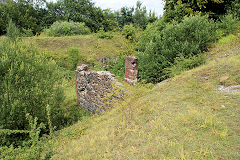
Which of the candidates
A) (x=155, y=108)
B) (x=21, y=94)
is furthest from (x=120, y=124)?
(x=21, y=94)

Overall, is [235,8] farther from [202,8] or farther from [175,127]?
[175,127]

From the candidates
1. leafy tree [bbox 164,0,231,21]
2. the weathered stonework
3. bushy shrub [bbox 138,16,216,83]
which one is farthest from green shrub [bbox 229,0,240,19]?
the weathered stonework

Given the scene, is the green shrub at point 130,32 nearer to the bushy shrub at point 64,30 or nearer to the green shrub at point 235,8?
the bushy shrub at point 64,30

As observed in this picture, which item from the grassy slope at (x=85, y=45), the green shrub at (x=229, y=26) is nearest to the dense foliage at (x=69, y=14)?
the grassy slope at (x=85, y=45)

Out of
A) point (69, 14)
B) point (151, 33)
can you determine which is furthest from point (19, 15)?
point (151, 33)

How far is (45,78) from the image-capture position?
7.22 meters

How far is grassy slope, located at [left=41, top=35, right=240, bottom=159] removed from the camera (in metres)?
2.64

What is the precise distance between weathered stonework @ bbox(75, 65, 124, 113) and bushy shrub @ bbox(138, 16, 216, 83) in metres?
2.32

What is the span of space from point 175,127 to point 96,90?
5.17 metres

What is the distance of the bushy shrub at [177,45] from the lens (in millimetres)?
8172

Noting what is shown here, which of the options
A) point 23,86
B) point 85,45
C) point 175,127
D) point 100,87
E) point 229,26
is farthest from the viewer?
point 85,45

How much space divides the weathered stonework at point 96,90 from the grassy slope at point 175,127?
1369 mm

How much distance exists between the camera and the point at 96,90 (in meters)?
7.88

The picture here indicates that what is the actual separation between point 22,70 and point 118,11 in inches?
1266
